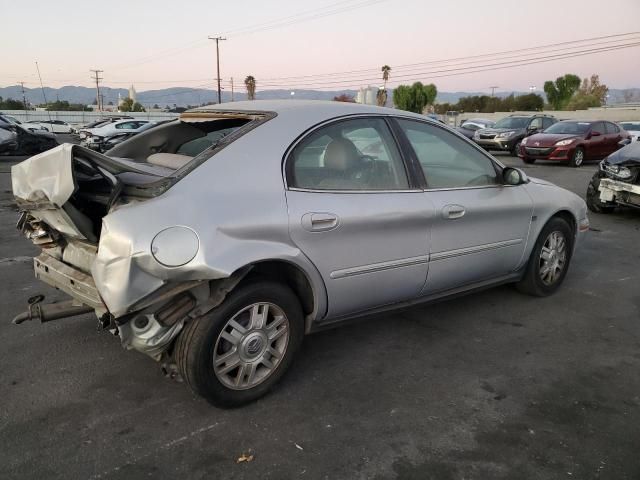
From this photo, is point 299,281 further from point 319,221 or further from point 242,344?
point 242,344

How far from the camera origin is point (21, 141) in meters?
17.5

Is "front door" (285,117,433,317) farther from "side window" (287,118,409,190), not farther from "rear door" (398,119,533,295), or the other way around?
"rear door" (398,119,533,295)

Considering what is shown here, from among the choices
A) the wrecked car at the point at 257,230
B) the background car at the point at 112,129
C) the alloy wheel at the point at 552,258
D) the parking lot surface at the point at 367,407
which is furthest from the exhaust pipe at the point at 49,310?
the background car at the point at 112,129

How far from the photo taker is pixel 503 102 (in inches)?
2544

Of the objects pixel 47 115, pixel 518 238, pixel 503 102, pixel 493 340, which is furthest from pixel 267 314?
pixel 503 102

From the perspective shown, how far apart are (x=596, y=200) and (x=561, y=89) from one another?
5918 cm

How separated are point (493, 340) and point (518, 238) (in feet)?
2.97

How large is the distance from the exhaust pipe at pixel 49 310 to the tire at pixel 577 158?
53.7 feet

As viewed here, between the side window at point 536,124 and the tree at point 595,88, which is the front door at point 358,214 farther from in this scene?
the tree at point 595,88

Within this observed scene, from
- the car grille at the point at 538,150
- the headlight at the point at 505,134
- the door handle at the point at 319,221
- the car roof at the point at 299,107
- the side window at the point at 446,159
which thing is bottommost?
the car grille at the point at 538,150

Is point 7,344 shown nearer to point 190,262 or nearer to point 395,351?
point 190,262

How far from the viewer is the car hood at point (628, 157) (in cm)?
785

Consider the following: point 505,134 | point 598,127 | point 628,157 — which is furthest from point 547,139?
point 628,157

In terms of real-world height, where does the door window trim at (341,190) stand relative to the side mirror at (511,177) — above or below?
above
